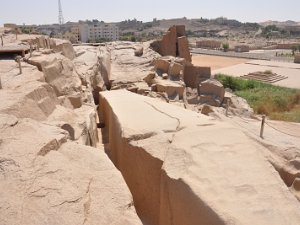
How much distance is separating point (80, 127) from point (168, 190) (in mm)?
2807

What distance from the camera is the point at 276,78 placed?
103ft

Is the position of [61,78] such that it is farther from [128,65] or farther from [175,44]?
[175,44]

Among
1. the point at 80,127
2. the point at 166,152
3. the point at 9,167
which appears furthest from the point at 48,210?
the point at 80,127

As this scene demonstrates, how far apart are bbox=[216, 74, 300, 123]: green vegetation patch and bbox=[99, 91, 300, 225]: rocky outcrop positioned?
10.9 metres

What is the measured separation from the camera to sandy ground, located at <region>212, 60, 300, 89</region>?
3139 centimetres

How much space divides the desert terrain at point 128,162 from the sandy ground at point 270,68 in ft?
82.3

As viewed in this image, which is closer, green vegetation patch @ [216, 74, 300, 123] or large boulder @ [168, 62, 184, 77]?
large boulder @ [168, 62, 184, 77]

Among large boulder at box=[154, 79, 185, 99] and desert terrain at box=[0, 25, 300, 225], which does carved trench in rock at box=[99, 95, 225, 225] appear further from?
large boulder at box=[154, 79, 185, 99]

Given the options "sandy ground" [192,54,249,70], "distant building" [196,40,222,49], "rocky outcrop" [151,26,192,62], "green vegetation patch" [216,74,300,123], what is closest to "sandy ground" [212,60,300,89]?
"sandy ground" [192,54,249,70]

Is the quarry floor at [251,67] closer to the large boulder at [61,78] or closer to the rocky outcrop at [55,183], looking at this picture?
the large boulder at [61,78]

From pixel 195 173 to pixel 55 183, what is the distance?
1860 millimetres

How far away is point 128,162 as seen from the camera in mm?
5746

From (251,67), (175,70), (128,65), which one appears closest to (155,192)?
(175,70)

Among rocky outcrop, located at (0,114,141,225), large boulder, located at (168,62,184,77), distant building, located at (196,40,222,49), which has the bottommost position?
distant building, located at (196,40,222,49)
